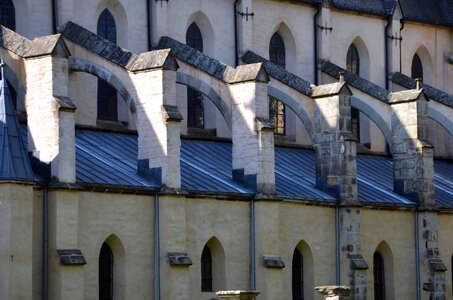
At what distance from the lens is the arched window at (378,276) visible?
2591 inches

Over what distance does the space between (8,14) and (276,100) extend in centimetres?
1388

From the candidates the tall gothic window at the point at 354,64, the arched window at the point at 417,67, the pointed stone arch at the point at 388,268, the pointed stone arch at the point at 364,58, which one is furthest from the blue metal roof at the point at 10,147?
the arched window at the point at 417,67

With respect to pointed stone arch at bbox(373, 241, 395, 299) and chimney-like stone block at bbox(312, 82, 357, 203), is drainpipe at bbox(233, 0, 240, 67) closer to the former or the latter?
chimney-like stone block at bbox(312, 82, 357, 203)

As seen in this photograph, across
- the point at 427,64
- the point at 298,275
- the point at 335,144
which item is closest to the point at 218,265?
the point at 298,275

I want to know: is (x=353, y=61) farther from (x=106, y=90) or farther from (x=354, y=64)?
(x=106, y=90)

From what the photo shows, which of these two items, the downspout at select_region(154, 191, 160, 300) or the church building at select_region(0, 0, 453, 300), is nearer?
the church building at select_region(0, 0, 453, 300)

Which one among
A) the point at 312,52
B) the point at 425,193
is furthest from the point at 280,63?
the point at 425,193

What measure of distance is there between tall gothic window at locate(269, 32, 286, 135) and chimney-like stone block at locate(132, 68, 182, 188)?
14.5 m

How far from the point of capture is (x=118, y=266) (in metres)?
54.6

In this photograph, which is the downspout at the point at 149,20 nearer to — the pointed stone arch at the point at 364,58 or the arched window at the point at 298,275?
the arched window at the point at 298,275

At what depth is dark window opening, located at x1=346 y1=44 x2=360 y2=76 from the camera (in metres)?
76.1

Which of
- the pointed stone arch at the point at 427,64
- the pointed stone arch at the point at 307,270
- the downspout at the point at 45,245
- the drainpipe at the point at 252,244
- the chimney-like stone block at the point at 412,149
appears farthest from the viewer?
the pointed stone arch at the point at 427,64

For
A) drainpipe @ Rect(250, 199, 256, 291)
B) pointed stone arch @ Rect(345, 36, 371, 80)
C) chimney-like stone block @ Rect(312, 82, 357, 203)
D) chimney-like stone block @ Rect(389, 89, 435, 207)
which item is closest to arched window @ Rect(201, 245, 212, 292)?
drainpipe @ Rect(250, 199, 256, 291)

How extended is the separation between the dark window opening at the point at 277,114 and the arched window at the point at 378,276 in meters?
8.18
